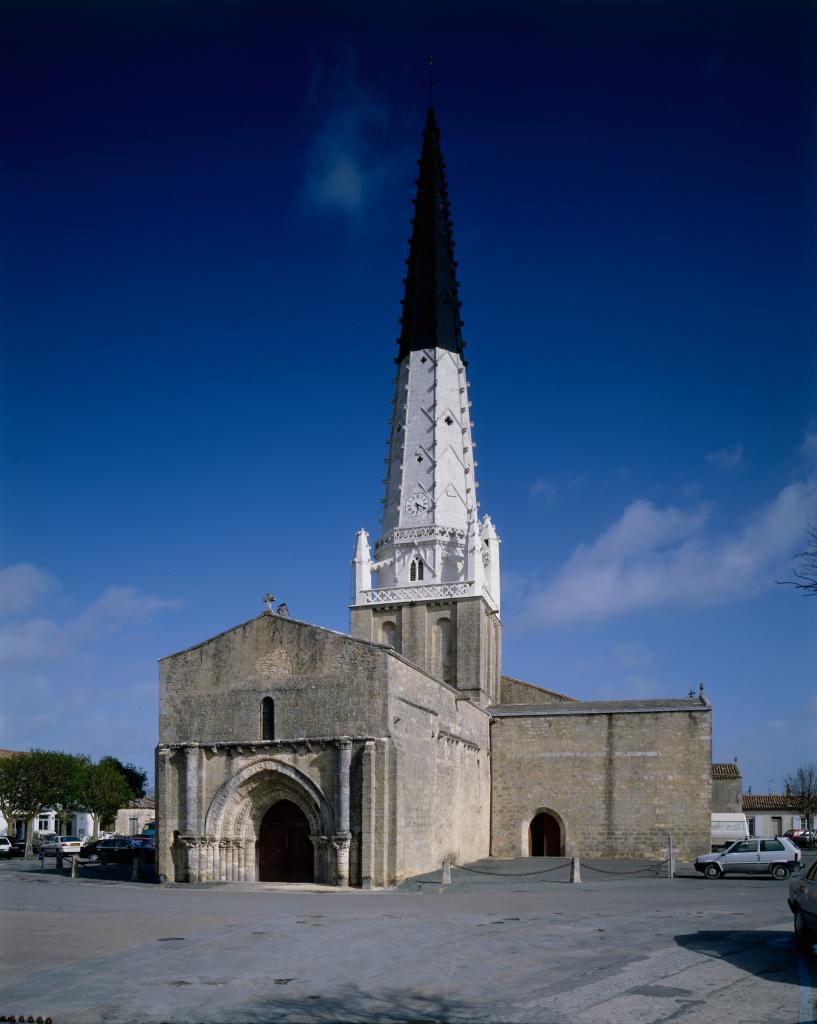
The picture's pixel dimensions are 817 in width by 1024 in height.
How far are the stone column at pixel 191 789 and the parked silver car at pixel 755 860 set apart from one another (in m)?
14.9

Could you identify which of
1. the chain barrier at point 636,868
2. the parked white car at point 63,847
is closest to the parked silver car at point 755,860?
the chain barrier at point 636,868

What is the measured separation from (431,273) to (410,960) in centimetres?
3760

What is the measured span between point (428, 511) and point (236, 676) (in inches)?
624

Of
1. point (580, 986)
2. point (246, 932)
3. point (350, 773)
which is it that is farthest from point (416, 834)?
point (580, 986)

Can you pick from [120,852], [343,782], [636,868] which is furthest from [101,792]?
[343,782]

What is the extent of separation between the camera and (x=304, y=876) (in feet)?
96.3

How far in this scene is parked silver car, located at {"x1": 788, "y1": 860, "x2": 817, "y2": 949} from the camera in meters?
13.2

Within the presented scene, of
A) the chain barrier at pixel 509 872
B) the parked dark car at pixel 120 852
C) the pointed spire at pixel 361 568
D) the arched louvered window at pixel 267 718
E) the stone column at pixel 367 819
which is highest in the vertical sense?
the pointed spire at pixel 361 568

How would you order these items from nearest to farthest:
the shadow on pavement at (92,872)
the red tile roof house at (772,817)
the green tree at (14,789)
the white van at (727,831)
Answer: the shadow on pavement at (92,872), the white van at (727,831), the green tree at (14,789), the red tile roof house at (772,817)

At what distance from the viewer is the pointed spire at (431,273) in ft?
152

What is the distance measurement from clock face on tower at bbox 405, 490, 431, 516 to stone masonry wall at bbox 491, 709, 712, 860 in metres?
10.1

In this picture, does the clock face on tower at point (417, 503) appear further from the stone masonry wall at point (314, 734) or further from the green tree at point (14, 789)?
the green tree at point (14, 789)

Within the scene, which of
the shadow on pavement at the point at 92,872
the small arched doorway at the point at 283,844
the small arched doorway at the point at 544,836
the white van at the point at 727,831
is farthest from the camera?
the white van at the point at 727,831

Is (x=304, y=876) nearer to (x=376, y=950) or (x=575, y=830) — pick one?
(x=575, y=830)
